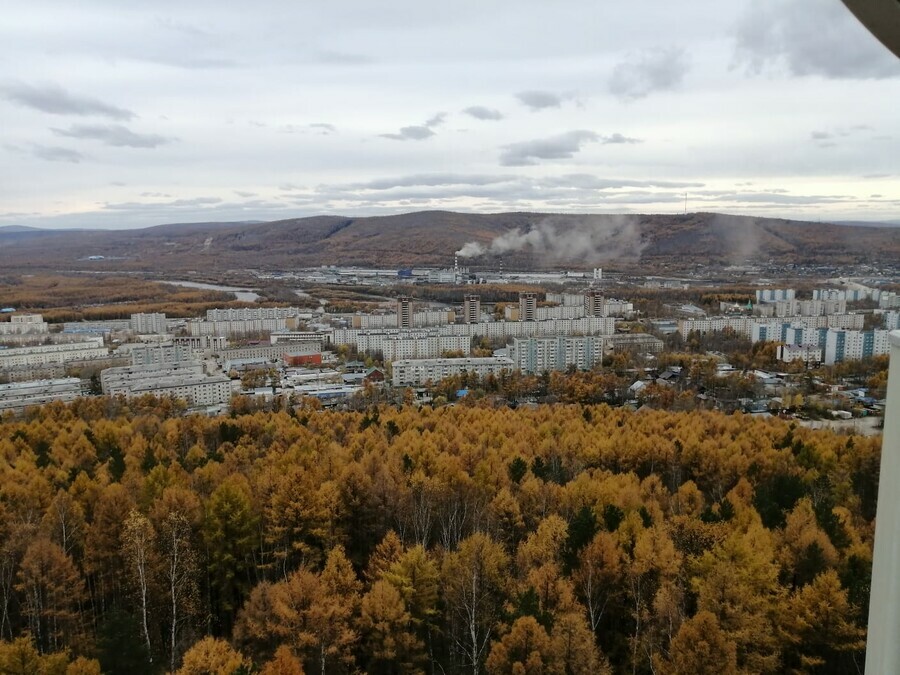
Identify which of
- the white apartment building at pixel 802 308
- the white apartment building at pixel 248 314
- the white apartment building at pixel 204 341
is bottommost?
the white apartment building at pixel 204 341

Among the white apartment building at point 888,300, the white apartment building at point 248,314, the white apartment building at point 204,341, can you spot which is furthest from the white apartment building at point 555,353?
the white apartment building at point 248,314

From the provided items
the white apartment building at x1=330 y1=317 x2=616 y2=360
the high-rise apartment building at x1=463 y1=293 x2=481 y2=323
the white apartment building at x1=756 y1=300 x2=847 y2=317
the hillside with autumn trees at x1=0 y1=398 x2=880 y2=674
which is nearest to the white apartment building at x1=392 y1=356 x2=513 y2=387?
the white apartment building at x1=330 y1=317 x2=616 y2=360

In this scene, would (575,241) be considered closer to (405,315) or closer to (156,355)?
(405,315)

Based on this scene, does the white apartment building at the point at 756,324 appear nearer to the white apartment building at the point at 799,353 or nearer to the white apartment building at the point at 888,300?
the white apartment building at the point at 799,353

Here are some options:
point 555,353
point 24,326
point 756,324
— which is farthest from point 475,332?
point 24,326

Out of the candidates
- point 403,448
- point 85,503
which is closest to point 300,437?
point 403,448

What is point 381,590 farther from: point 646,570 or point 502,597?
point 646,570
